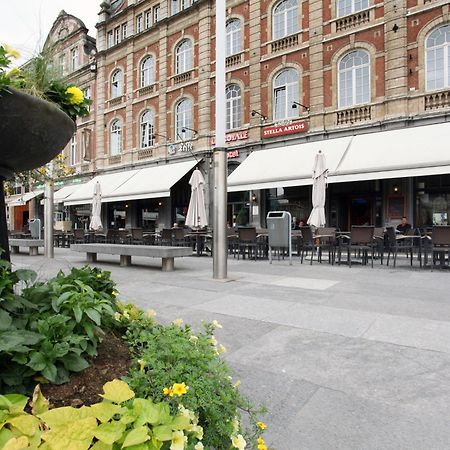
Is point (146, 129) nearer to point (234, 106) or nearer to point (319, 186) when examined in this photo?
point (234, 106)

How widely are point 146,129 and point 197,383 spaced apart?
74.9 ft

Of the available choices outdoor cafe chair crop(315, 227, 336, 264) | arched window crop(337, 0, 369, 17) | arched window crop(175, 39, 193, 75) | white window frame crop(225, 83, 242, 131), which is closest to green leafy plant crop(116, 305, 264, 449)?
outdoor cafe chair crop(315, 227, 336, 264)

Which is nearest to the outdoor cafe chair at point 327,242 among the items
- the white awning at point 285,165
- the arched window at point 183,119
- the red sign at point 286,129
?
the white awning at point 285,165

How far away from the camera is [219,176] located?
303 inches

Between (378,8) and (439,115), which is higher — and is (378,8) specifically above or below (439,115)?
above

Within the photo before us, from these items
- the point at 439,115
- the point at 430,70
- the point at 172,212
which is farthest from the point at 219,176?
the point at 172,212

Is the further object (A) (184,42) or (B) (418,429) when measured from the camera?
(A) (184,42)

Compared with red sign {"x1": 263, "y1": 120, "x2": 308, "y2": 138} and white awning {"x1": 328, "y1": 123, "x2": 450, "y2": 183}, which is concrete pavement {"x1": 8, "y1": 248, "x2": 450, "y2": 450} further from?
red sign {"x1": 263, "y1": 120, "x2": 308, "y2": 138}

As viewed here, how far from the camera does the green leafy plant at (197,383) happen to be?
1.41 meters

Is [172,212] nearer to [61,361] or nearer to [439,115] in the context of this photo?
[439,115]

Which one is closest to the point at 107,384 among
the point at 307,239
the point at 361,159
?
the point at 307,239

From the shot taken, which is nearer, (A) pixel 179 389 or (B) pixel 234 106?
(A) pixel 179 389

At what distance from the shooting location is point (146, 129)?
74.9 feet

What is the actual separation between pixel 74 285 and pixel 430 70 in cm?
1542
